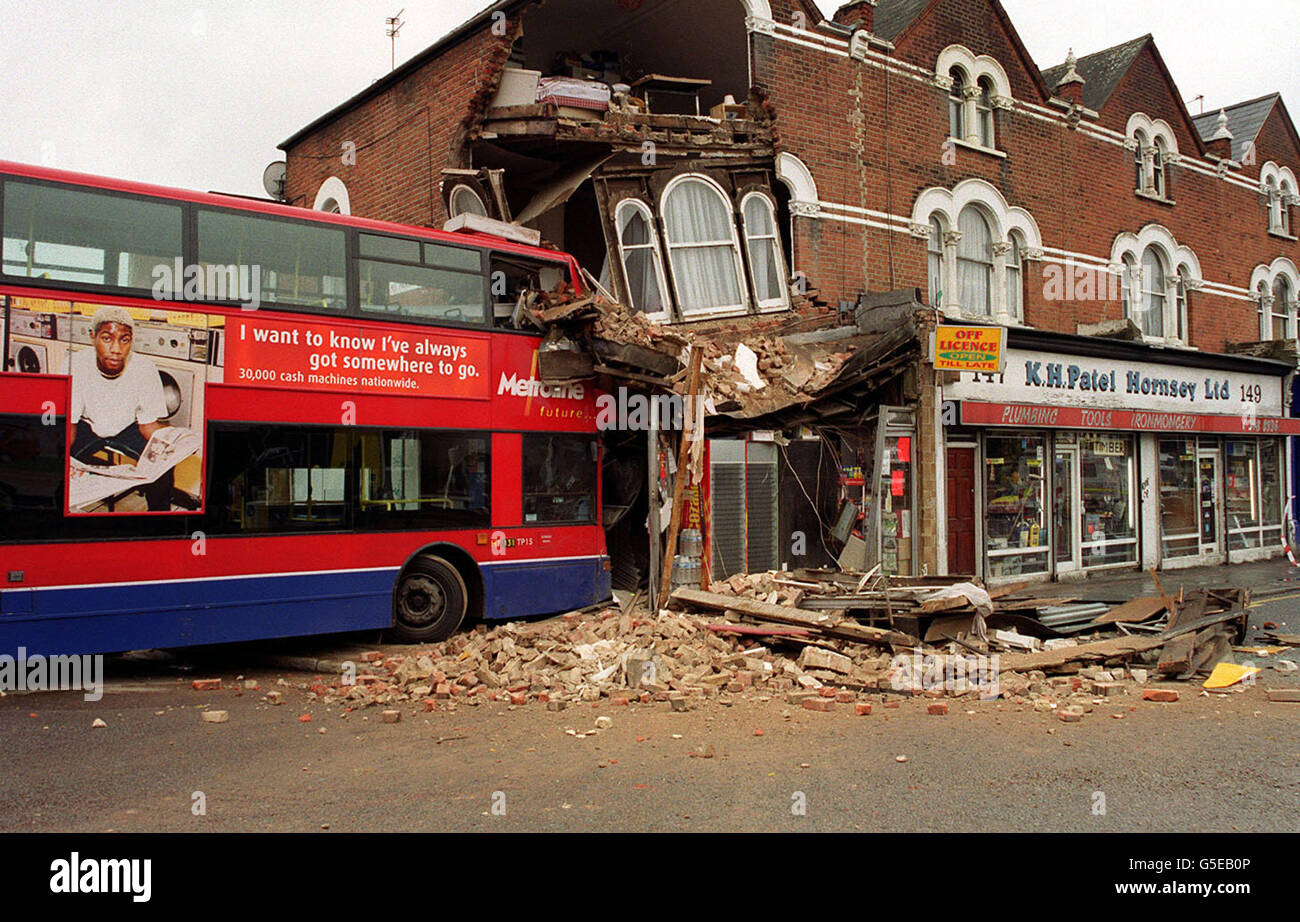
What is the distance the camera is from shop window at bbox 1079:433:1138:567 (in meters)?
18.3

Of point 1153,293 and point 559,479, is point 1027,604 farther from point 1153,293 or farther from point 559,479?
point 1153,293

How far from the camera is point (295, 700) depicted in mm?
8570

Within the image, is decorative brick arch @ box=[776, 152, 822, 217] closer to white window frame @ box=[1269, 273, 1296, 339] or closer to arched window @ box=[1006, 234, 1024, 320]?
arched window @ box=[1006, 234, 1024, 320]

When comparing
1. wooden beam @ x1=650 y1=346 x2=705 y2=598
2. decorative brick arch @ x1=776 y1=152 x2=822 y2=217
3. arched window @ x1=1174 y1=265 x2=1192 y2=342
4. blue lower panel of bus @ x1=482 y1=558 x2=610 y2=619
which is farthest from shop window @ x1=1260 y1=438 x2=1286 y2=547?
blue lower panel of bus @ x1=482 y1=558 x2=610 y2=619

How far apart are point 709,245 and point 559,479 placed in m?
6.21

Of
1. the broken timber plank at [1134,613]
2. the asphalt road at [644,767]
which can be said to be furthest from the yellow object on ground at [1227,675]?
the broken timber plank at [1134,613]

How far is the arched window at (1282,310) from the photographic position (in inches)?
1029

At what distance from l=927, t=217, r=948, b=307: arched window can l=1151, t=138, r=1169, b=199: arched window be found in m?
7.71

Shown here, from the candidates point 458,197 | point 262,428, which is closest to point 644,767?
point 262,428

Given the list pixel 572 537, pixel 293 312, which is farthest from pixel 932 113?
pixel 293 312

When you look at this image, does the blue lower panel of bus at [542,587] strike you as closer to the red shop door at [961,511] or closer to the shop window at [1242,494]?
the red shop door at [961,511]

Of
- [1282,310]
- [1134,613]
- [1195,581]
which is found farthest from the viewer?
[1282,310]

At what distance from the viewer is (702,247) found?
16016 millimetres

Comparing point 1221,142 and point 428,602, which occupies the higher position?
point 1221,142
